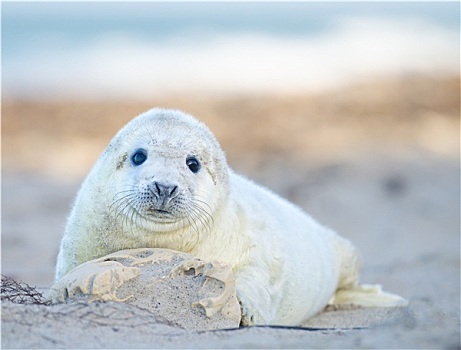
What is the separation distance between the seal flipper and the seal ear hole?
2165 mm

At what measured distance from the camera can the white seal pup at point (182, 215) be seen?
5086 millimetres

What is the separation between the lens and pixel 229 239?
5.52 metres

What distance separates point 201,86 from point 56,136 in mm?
5929

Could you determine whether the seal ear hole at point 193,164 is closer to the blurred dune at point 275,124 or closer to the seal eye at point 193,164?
the seal eye at point 193,164

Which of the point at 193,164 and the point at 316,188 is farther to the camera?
the point at 316,188

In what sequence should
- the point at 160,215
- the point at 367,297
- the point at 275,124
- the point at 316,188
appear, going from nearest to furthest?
the point at 160,215
the point at 367,297
the point at 316,188
the point at 275,124

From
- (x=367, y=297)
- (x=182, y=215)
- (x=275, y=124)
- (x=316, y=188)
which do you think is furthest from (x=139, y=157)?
(x=275, y=124)

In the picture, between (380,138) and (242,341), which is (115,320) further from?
(380,138)

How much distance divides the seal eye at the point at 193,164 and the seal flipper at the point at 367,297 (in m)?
2.17

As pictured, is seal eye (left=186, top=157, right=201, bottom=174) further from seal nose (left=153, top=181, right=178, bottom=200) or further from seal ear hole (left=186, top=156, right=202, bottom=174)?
seal nose (left=153, top=181, right=178, bottom=200)

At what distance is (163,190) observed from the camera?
494 cm

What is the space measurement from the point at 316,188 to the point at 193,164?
6.74m

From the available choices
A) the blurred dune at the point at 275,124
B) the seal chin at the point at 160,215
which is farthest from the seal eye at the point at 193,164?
the blurred dune at the point at 275,124

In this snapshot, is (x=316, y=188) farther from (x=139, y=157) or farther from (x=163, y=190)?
(x=163, y=190)
